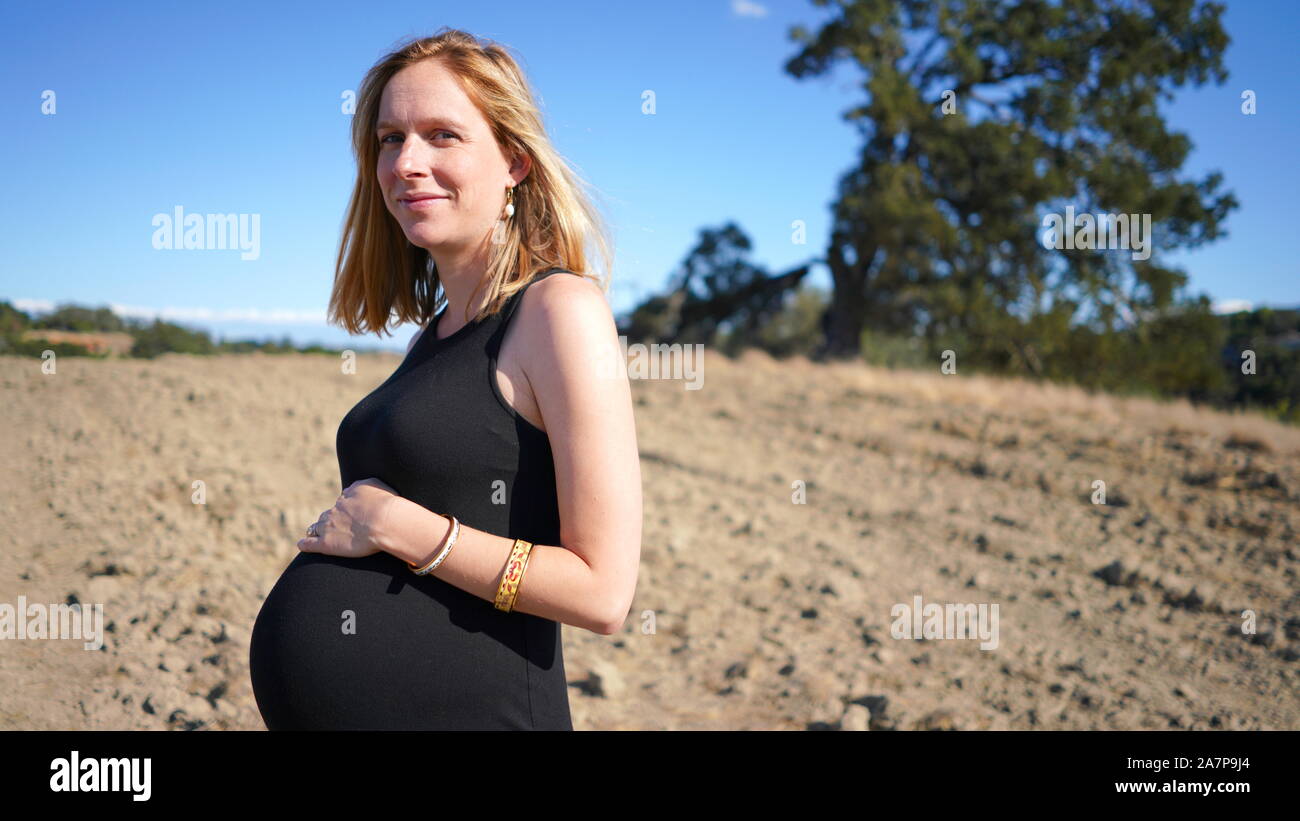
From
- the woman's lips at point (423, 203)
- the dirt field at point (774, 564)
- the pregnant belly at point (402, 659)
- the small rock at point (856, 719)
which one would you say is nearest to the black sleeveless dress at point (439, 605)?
the pregnant belly at point (402, 659)

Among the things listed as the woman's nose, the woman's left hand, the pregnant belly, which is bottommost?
the pregnant belly

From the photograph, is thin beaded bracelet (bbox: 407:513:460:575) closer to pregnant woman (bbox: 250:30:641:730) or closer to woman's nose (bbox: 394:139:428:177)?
pregnant woman (bbox: 250:30:641:730)

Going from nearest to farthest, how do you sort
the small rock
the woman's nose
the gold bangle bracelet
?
the gold bangle bracelet → the woman's nose → the small rock

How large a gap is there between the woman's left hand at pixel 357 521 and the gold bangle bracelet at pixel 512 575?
224 mm

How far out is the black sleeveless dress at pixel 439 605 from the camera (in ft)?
4.41

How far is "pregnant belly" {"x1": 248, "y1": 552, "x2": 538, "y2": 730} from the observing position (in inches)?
53.0

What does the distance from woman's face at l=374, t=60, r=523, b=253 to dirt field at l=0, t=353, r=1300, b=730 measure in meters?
2.14

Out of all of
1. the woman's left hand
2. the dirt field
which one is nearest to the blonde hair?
the woman's left hand

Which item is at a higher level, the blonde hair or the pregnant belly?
the blonde hair

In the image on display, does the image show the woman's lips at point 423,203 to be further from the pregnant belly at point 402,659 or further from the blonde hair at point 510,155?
the pregnant belly at point 402,659

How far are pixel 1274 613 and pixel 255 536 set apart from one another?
5649 millimetres

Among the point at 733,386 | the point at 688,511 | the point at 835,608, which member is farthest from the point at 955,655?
the point at 733,386

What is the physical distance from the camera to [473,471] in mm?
1341

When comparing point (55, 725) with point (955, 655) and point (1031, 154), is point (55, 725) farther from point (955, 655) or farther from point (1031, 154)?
point (1031, 154)
